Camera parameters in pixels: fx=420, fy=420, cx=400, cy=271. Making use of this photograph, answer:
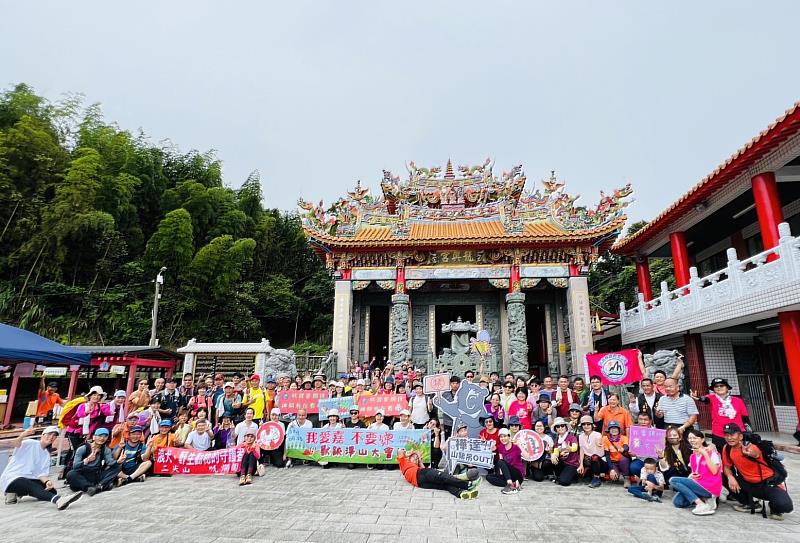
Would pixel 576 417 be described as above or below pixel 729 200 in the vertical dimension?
below

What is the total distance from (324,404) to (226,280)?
1458 cm

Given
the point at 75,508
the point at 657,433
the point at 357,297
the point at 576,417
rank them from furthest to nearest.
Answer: the point at 357,297, the point at 576,417, the point at 657,433, the point at 75,508

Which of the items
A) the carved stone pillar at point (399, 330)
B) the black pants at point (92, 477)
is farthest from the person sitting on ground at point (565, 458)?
the carved stone pillar at point (399, 330)

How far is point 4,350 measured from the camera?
6902 mm

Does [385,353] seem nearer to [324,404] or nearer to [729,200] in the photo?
[324,404]

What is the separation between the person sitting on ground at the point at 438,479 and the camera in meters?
4.96

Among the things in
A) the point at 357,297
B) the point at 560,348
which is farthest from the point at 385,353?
the point at 560,348

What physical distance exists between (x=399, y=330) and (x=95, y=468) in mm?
9289

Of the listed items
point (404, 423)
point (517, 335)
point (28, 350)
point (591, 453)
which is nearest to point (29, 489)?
point (28, 350)

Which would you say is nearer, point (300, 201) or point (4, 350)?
point (4, 350)

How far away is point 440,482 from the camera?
5.19m

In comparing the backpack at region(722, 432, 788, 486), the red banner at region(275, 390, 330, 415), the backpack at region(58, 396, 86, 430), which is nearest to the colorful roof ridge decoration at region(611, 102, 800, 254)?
the backpack at region(722, 432, 788, 486)

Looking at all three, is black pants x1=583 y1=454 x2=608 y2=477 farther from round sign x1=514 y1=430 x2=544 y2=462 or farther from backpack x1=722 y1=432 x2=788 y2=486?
backpack x1=722 y1=432 x2=788 y2=486

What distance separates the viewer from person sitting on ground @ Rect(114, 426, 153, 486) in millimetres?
5832
